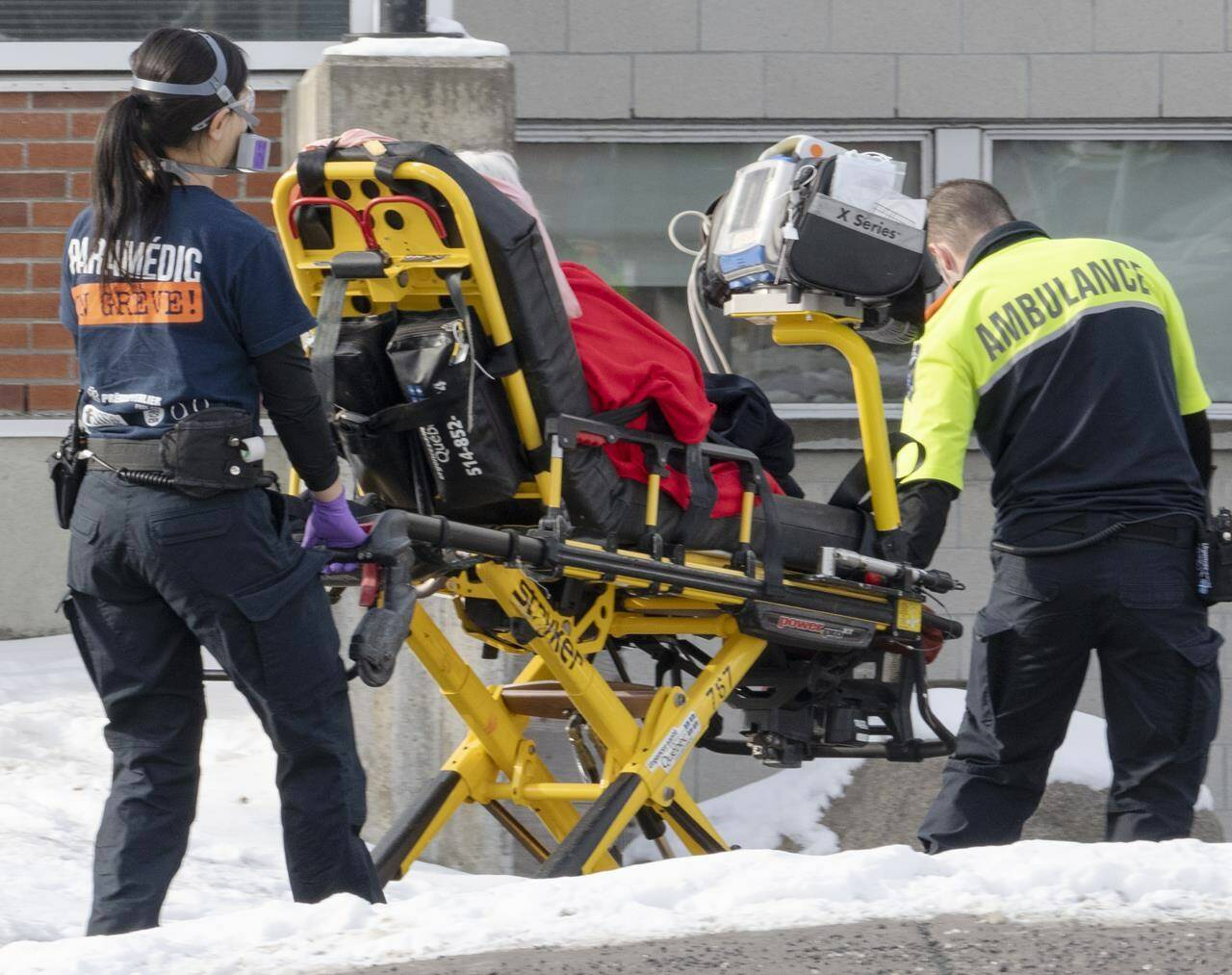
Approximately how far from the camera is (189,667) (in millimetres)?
3627

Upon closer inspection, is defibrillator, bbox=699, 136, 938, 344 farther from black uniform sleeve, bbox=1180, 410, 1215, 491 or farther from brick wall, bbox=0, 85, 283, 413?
brick wall, bbox=0, 85, 283, 413

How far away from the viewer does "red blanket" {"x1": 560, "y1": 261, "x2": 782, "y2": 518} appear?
13.0 feet

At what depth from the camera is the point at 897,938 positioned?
290 centimetres

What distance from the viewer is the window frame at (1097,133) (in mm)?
6473

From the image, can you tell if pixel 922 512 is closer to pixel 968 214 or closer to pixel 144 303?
pixel 968 214

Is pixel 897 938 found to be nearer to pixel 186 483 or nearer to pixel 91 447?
pixel 186 483

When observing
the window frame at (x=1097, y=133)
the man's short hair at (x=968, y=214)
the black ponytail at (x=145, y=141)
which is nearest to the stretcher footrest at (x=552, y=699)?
the man's short hair at (x=968, y=214)

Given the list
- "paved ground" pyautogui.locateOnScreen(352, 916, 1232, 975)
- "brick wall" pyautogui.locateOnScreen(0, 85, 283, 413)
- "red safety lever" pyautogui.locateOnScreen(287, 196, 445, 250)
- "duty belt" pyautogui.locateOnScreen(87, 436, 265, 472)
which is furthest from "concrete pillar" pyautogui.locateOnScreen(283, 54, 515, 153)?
"paved ground" pyautogui.locateOnScreen(352, 916, 1232, 975)

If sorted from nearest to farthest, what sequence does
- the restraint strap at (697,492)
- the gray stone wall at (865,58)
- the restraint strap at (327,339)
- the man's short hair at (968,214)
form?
the restraint strap at (327,339)
the restraint strap at (697,492)
the man's short hair at (968,214)
the gray stone wall at (865,58)

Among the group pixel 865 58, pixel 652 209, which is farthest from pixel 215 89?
pixel 865 58

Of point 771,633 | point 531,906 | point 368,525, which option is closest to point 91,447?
point 368,525

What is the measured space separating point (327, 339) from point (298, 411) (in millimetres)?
359

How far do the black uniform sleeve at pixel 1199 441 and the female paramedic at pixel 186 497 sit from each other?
83.4 inches

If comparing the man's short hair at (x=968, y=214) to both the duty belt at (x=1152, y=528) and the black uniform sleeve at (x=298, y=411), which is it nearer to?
the duty belt at (x=1152, y=528)
